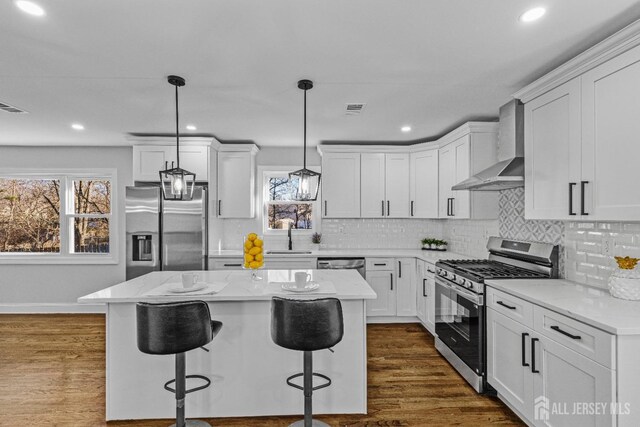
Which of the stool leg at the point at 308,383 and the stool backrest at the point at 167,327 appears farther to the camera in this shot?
the stool leg at the point at 308,383

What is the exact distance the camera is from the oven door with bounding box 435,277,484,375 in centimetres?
283

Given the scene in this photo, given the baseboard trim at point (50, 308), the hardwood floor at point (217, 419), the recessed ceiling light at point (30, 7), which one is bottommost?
the hardwood floor at point (217, 419)

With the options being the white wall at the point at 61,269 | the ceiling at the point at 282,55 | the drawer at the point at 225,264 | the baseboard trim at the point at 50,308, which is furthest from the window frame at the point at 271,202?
the baseboard trim at the point at 50,308

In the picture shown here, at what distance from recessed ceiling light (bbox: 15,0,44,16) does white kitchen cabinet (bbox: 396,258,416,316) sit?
4100 mm

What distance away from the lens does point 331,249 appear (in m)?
5.16

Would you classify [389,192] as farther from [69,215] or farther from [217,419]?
[69,215]

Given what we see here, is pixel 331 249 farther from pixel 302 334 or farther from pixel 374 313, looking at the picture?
pixel 302 334

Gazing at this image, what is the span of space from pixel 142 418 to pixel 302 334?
1.46 m

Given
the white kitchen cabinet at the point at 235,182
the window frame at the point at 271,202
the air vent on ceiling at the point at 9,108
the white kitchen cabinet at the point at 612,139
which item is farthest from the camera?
the window frame at the point at 271,202

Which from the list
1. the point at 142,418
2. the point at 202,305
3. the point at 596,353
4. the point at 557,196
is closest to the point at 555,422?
the point at 596,353

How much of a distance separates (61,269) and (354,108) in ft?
15.9

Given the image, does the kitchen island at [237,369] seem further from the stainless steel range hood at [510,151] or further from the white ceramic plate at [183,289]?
the stainless steel range hood at [510,151]

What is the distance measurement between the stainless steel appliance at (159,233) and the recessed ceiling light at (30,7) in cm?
265

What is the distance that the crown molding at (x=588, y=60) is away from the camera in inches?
74.9
